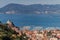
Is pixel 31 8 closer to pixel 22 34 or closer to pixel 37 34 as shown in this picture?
pixel 37 34

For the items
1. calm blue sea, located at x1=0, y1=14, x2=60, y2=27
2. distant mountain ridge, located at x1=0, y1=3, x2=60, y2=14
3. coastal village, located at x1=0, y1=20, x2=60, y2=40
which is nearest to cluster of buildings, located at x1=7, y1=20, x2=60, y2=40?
coastal village, located at x1=0, y1=20, x2=60, y2=40

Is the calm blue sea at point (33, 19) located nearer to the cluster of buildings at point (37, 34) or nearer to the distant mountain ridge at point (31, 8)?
the distant mountain ridge at point (31, 8)

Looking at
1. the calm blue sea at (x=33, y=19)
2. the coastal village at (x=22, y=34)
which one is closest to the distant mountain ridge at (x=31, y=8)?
the calm blue sea at (x=33, y=19)

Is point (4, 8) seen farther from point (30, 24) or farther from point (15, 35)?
point (15, 35)

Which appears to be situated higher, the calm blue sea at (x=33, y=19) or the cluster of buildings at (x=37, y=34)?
the calm blue sea at (x=33, y=19)

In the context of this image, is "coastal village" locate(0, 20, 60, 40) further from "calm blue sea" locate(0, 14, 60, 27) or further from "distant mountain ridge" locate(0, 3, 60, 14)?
"distant mountain ridge" locate(0, 3, 60, 14)

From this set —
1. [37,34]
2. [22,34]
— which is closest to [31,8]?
[37,34]
